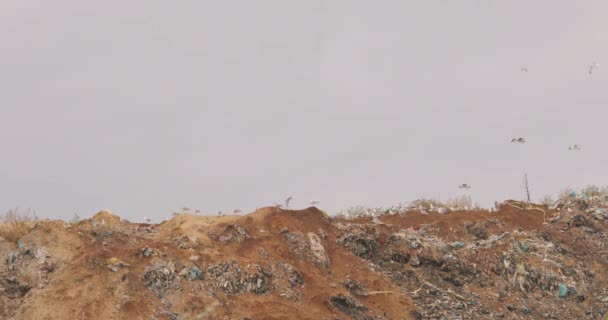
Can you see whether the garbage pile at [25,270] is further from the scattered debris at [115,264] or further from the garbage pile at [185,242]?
the garbage pile at [185,242]

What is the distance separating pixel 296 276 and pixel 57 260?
14.3 ft

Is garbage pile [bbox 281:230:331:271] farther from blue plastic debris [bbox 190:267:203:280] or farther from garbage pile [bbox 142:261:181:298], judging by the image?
garbage pile [bbox 142:261:181:298]

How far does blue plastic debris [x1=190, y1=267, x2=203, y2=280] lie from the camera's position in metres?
10.4

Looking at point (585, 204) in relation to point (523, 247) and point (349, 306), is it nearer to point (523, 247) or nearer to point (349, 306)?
point (523, 247)

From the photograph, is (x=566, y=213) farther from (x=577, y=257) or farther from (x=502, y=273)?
(x=502, y=273)

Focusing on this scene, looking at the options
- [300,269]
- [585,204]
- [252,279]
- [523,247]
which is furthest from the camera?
[585,204]

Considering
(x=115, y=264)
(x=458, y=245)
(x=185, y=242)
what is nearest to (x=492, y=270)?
(x=458, y=245)

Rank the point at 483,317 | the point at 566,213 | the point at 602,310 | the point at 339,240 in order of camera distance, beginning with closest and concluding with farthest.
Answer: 1. the point at 483,317
2. the point at 602,310
3. the point at 339,240
4. the point at 566,213

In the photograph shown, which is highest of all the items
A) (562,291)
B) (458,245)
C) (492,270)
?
(458,245)

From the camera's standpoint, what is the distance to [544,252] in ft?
44.9

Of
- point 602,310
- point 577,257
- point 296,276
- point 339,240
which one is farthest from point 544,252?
point 296,276

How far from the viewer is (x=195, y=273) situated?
34.4 ft

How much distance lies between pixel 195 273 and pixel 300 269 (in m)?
2.09

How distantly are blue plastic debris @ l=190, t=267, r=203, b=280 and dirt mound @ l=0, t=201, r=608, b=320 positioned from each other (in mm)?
25
